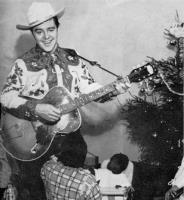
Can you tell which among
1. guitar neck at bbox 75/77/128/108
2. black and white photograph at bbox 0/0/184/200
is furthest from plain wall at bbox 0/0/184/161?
guitar neck at bbox 75/77/128/108

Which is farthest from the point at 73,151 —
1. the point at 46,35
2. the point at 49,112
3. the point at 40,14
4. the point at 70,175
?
the point at 40,14

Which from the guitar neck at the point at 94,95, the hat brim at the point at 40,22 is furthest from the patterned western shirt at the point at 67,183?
the hat brim at the point at 40,22

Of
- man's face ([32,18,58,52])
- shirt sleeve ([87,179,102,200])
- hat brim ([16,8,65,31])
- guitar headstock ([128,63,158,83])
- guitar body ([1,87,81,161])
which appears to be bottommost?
shirt sleeve ([87,179,102,200])

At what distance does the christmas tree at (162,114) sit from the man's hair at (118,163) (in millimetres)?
118

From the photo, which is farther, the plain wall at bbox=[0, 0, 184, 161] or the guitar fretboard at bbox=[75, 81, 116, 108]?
the plain wall at bbox=[0, 0, 184, 161]

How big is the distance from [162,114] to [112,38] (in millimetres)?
531

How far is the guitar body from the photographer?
2627 mm

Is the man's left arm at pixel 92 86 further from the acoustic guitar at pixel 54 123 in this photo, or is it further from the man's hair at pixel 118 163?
the man's hair at pixel 118 163

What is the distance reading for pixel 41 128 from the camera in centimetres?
264

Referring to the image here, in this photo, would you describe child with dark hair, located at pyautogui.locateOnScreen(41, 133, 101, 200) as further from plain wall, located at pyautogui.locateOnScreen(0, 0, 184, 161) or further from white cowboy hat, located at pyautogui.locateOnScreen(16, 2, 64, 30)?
white cowboy hat, located at pyautogui.locateOnScreen(16, 2, 64, 30)

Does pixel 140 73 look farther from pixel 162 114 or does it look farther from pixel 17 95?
pixel 17 95

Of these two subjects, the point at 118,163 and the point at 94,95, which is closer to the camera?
the point at 94,95

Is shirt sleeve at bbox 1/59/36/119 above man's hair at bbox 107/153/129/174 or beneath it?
above

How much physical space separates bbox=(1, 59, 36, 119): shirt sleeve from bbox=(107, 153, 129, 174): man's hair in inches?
21.1
